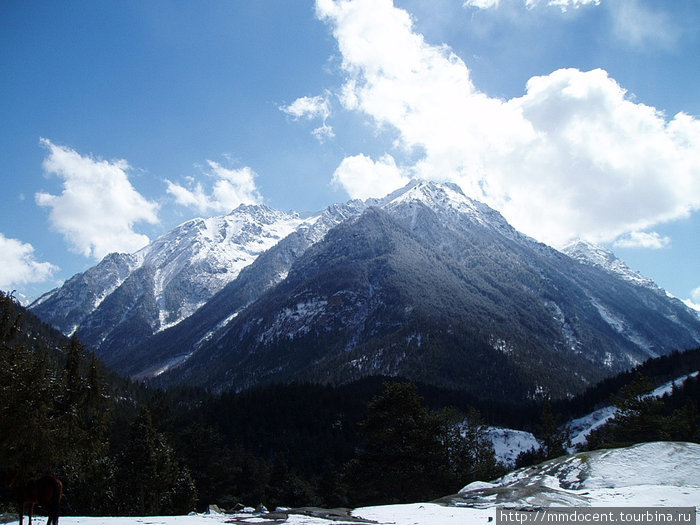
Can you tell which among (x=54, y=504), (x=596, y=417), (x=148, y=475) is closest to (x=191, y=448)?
(x=148, y=475)

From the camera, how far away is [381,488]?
1656 inches

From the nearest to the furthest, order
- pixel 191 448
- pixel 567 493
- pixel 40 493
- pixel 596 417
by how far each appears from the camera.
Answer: pixel 40 493 < pixel 567 493 < pixel 191 448 < pixel 596 417

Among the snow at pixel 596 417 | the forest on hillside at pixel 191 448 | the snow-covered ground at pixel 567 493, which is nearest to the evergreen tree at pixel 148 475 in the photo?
the forest on hillside at pixel 191 448

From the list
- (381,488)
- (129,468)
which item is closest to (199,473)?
(129,468)

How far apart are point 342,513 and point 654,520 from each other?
1287 centimetres

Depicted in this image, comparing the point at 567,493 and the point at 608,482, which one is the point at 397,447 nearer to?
the point at 608,482

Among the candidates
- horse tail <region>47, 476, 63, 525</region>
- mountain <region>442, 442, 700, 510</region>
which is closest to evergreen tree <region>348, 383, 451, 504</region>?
mountain <region>442, 442, 700, 510</region>

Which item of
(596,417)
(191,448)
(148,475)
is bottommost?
(596,417)

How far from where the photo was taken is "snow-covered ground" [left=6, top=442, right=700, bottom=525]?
18297 millimetres

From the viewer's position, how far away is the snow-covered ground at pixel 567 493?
18.3m

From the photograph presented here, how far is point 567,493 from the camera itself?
2164 centimetres

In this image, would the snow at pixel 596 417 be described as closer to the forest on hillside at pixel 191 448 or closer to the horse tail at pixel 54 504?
the forest on hillside at pixel 191 448

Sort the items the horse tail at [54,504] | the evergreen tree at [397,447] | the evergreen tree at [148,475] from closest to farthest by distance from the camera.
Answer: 1. the horse tail at [54,504]
2. the evergreen tree at [397,447]
3. the evergreen tree at [148,475]

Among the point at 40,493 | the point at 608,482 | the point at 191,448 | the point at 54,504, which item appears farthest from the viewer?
the point at 191,448
